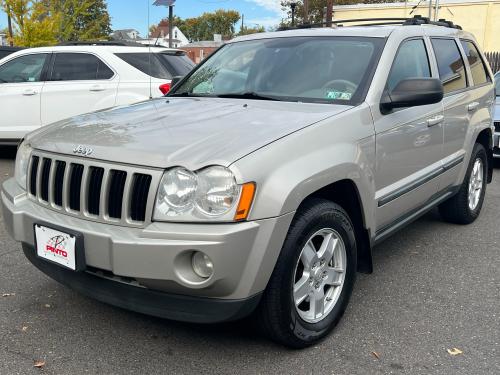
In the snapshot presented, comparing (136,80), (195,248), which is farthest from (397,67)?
(136,80)

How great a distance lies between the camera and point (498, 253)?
4.43 meters

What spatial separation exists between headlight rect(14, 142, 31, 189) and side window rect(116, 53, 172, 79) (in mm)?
4677

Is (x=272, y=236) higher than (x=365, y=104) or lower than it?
lower

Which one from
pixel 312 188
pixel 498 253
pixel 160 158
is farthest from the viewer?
pixel 498 253

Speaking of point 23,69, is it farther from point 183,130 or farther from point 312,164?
point 312,164

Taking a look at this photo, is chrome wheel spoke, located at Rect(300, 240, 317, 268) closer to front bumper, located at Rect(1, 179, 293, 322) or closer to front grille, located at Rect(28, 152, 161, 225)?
front bumper, located at Rect(1, 179, 293, 322)

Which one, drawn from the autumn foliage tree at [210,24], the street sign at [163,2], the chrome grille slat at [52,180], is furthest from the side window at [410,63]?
the autumn foliage tree at [210,24]

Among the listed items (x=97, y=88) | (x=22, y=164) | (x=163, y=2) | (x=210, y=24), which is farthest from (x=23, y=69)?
(x=210, y=24)

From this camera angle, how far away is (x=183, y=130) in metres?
2.82

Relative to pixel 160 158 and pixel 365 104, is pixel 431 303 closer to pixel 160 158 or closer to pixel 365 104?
pixel 365 104

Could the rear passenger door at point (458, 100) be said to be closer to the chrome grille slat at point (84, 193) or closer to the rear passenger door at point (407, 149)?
the rear passenger door at point (407, 149)

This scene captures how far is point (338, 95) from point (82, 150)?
1.61 m

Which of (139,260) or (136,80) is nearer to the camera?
(139,260)

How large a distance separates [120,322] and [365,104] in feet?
6.45
